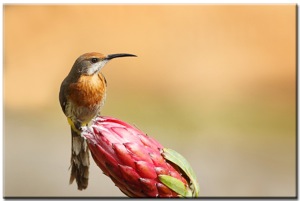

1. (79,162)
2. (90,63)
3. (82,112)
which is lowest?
Answer: (79,162)

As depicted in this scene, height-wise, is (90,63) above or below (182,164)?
above

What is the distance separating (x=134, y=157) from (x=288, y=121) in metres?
0.66

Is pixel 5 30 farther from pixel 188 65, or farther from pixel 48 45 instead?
pixel 188 65

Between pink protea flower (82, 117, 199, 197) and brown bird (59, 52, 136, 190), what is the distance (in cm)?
23

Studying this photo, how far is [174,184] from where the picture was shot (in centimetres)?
144

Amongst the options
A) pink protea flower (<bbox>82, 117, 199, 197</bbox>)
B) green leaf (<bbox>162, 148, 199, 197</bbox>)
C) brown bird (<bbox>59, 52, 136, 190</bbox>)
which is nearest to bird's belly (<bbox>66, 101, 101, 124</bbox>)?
brown bird (<bbox>59, 52, 136, 190</bbox>)

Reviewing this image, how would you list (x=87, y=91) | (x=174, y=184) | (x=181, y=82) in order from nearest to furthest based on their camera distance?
(x=174, y=184)
(x=87, y=91)
(x=181, y=82)

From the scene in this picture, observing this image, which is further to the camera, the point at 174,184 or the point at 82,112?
the point at 82,112

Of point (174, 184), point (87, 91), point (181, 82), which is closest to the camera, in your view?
point (174, 184)

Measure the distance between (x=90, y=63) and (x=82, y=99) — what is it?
13 centimetres

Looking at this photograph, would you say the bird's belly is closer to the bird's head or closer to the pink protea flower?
the bird's head

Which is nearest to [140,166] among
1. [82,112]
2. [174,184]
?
[174,184]

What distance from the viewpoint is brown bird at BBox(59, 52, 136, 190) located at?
5.69 feet

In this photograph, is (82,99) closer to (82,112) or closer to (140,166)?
(82,112)
